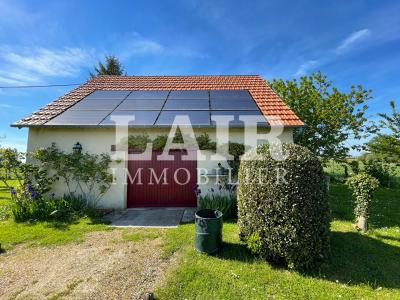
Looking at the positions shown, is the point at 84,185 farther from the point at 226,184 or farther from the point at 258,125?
the point at 258,125

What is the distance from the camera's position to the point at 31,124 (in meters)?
8.00

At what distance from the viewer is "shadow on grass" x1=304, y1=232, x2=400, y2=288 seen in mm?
4059

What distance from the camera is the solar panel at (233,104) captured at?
9.25m

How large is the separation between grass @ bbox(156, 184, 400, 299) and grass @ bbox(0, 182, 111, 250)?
7.97 ft

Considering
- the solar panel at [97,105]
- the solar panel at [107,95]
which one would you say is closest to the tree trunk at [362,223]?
the solar panel at [97,105]

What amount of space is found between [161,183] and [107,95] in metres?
5.29

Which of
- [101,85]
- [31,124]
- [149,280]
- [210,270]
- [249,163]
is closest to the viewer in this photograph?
Answer: [149,280]

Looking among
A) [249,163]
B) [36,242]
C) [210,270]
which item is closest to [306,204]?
[249,163]

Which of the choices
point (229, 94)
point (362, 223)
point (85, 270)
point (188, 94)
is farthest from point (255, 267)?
point (188, 94)

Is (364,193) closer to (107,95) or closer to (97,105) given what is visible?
(97,105)

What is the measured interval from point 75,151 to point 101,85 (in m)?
5.54

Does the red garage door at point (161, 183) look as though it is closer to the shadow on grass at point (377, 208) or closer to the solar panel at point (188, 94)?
the solar panel at point (188, 94)

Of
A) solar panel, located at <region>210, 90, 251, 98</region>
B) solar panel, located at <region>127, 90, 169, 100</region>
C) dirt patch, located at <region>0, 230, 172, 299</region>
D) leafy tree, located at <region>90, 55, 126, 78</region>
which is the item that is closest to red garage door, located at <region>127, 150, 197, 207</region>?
dirt patch, located at <region>0, 230, 172, 299</region>

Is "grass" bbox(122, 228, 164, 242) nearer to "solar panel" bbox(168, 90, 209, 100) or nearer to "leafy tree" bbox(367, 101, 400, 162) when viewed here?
"solar panel" bbox(168, 90, 209, 100)
